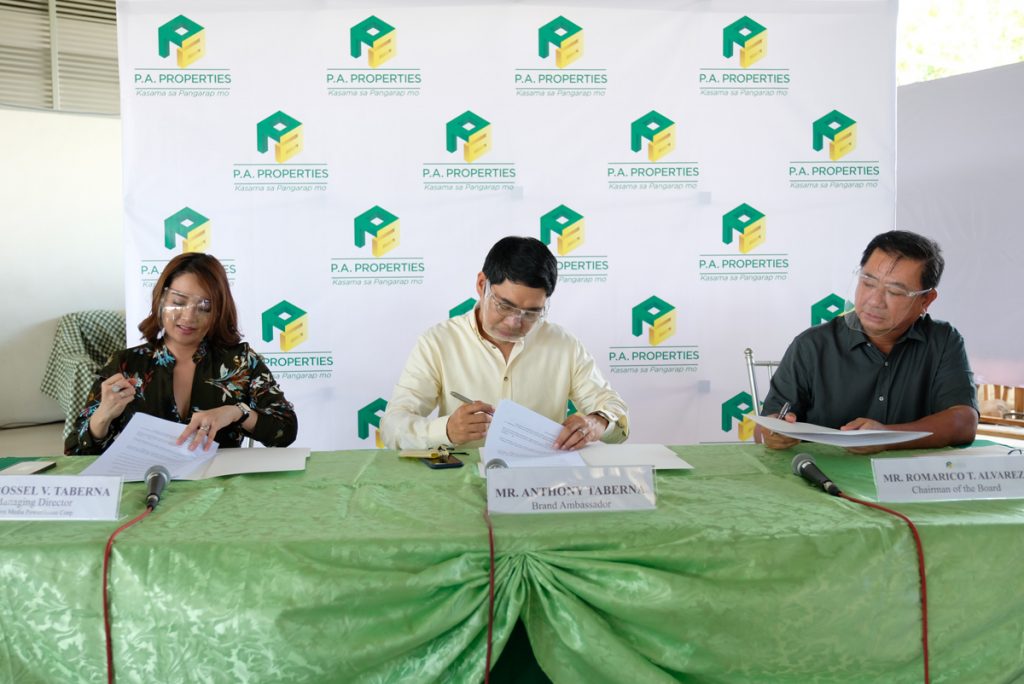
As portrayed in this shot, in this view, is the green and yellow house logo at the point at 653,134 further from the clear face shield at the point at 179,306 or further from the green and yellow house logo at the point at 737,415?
the clear face shield at the point at 179,306

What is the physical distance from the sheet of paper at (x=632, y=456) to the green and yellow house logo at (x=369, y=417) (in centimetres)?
176

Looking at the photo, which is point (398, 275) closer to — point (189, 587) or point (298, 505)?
point (298, 505)

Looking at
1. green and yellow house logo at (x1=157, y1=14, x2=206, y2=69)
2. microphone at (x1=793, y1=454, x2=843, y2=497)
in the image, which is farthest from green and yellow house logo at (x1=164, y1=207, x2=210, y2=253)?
microphone at (x1=793, y1=454, x2=843, y2=497)

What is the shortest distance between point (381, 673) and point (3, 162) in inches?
247

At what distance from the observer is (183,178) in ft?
11.4

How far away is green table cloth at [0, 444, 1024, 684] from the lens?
1226mm

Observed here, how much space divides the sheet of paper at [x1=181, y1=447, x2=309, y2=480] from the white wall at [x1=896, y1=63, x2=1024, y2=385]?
4.64m

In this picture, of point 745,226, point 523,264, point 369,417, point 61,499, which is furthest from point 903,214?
point 61,499

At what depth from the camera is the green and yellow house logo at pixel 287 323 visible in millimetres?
3553

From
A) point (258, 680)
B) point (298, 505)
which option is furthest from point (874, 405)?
point (258, 680)

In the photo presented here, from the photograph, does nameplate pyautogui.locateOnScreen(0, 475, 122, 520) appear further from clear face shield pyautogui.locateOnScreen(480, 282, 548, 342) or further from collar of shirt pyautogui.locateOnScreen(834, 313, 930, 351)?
collar of shirt pyautogui.locateOnScreen(834, 313, 930, 351)

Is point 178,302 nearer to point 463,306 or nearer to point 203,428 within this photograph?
point 203,428

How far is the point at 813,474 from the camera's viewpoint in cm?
166

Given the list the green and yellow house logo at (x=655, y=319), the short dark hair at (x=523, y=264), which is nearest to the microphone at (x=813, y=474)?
the short dark hair at (x=523, y=264)
